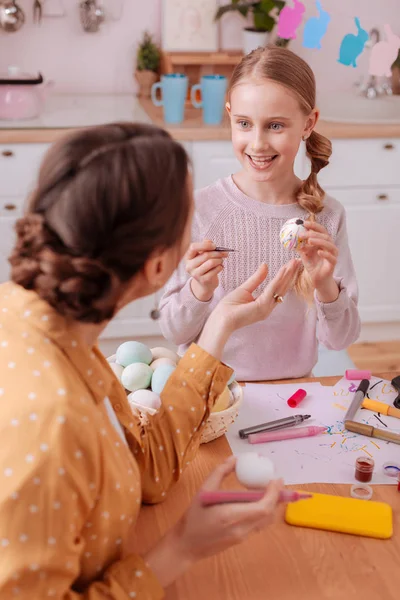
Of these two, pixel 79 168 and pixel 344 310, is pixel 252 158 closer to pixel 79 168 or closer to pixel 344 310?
pixel 344 310

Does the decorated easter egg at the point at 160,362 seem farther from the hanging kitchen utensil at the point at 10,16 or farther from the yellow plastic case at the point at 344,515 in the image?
the hanging kitchen utensil at the point at 10,16

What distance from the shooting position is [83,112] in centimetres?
311

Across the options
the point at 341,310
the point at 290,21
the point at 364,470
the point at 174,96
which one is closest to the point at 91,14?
the point at 174,96

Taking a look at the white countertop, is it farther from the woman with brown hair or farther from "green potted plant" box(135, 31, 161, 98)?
the woman with brown hair

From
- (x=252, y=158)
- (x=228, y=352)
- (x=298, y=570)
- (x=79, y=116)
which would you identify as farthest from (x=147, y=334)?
(x=298, y=570)

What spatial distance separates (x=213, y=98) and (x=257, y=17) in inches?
23.2

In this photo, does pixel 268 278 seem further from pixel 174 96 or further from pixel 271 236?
pixel 174 96

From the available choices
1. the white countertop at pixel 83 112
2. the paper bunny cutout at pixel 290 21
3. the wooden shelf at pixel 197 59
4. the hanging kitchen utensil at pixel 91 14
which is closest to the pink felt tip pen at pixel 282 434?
the paper bunny cutout at pixel 290 21

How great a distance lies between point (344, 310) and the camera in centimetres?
166

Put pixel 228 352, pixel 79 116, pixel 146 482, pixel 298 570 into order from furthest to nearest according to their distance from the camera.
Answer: pixel 79 116 < pixel 228 352 < pixel 146 482 < pixel 298 570

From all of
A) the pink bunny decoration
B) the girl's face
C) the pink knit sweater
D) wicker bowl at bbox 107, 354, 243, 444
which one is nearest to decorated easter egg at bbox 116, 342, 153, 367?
wicker bowl at bbox 107, 354, 243, 444

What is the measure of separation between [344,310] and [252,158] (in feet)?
1.25

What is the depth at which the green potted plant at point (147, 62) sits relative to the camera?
11.0 ft

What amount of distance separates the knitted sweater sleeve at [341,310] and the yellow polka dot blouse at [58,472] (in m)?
0.70
